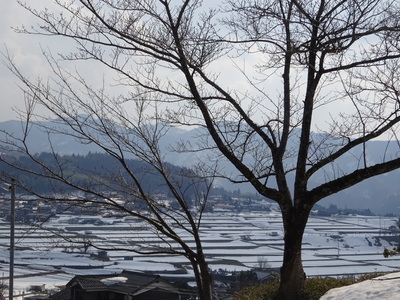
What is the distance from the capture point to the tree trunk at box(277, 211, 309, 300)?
544 cm

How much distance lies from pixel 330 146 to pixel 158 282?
585cm

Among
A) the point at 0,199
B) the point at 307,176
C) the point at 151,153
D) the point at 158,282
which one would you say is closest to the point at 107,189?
the point at 151,153

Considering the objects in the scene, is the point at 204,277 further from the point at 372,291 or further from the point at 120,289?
the point at 120,289

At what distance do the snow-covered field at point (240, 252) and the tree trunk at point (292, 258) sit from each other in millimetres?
7777

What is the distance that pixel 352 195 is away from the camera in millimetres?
54719

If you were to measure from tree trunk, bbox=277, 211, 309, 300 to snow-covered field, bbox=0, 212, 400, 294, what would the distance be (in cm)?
778

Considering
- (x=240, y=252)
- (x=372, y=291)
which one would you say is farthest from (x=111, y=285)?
(x=240, y=252)

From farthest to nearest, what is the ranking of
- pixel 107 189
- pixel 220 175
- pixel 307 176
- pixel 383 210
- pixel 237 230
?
pixel 383 210, pixel 237 230, pixel 107 189, pixel 220 175, pixel 307 176

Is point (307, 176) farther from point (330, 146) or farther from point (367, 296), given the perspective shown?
point (367, 296)

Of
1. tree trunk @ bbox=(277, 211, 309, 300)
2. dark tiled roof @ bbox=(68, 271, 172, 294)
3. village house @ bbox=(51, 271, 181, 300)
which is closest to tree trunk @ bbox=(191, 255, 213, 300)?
tree trunk @ bbox=(277, 211, 309, 300)

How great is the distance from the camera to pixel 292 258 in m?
5.59

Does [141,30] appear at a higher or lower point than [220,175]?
higher

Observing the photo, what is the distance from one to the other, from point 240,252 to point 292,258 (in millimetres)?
22651

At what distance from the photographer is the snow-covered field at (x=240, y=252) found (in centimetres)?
2006
